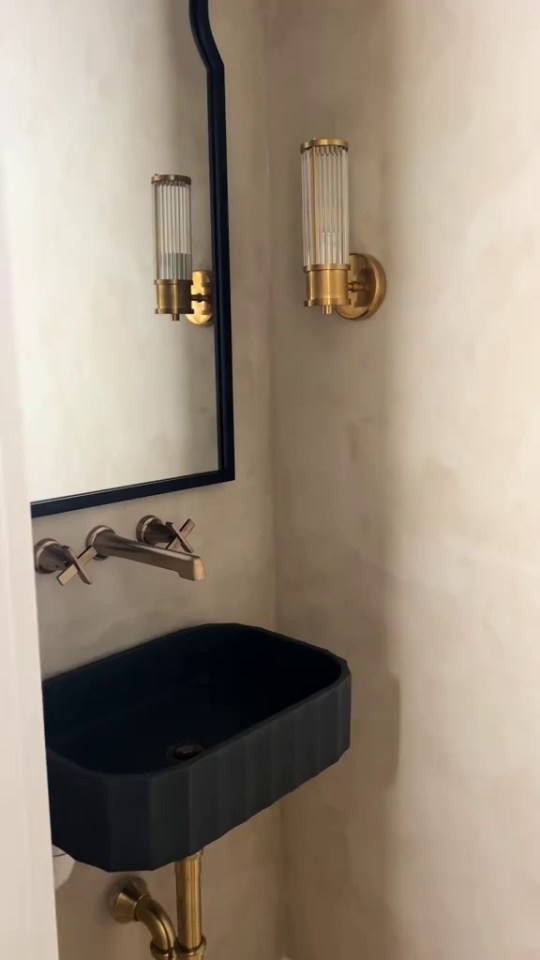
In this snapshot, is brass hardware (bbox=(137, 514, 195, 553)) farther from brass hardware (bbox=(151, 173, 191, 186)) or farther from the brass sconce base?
brass hardware (bbox=(151, 173, 191, 186))

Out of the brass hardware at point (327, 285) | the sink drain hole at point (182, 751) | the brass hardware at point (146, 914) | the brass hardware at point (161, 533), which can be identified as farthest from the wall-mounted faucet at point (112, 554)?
the brass hardware at point (146, 914)

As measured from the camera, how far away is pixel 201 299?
129 centimetres

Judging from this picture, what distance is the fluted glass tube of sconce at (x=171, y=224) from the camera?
1.22 meters

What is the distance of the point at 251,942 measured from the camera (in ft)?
5.07

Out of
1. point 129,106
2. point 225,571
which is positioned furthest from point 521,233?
point 225,571

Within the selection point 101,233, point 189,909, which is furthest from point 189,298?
point 189,909

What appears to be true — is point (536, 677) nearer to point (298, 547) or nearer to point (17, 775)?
point (298, 547)

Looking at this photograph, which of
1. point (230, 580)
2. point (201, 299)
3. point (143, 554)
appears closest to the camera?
point (143, 554)

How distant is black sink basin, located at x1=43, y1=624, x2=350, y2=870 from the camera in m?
0.95

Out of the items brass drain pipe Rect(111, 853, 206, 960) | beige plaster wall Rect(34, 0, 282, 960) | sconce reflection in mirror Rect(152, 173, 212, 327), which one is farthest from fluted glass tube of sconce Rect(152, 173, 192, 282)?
brass drain pipe Rect(111, 853, 206, 960)

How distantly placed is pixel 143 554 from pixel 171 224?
1.68 ft

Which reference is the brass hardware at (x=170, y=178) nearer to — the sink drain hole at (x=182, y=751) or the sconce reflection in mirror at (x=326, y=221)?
the sconce reflection in mirror at (x=326, y=221)

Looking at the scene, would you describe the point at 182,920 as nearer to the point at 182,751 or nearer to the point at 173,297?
the point at 182,751

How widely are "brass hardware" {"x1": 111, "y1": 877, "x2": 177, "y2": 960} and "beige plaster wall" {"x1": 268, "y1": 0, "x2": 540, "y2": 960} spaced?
380mm
